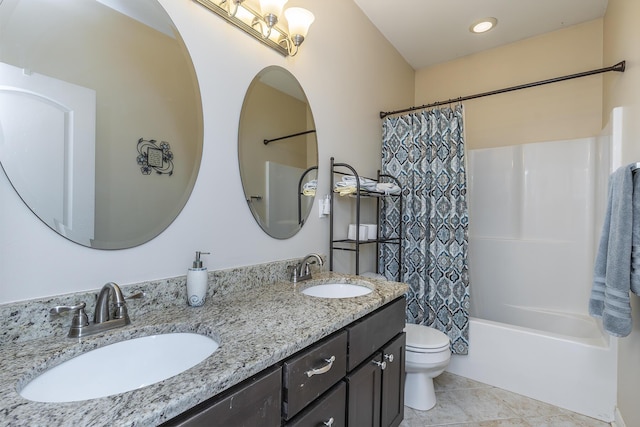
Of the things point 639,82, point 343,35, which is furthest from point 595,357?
point 343,35

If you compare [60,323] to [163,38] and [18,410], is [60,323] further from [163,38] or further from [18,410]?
[163,38]

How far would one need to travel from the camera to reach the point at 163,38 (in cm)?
111

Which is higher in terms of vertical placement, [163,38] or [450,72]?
[450,72]

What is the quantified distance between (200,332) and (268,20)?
1.30 m

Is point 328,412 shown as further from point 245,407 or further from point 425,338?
point 425,338

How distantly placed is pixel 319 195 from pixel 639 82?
65.3 inches

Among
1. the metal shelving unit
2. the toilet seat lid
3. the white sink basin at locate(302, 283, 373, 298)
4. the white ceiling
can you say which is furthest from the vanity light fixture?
the toilet seat lid

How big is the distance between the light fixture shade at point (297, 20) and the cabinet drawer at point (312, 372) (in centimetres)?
140

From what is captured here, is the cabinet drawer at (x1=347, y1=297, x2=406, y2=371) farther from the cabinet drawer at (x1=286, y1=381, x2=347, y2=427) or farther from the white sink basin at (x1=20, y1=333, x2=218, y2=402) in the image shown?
the white sink basin at (x1=20, y1=333, x2=218, y2=402)

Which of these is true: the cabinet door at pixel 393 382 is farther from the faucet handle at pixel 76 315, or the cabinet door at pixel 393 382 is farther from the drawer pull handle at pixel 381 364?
the faucet handle at pixel 76 315

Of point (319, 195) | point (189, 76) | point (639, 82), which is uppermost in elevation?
point (639, 82)

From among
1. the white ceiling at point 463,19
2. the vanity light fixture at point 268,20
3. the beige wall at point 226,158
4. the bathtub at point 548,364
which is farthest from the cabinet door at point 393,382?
the white ceiling at point 463,19

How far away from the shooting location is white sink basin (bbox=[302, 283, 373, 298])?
1.55 meters

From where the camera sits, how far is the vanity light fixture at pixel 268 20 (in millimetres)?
1289
